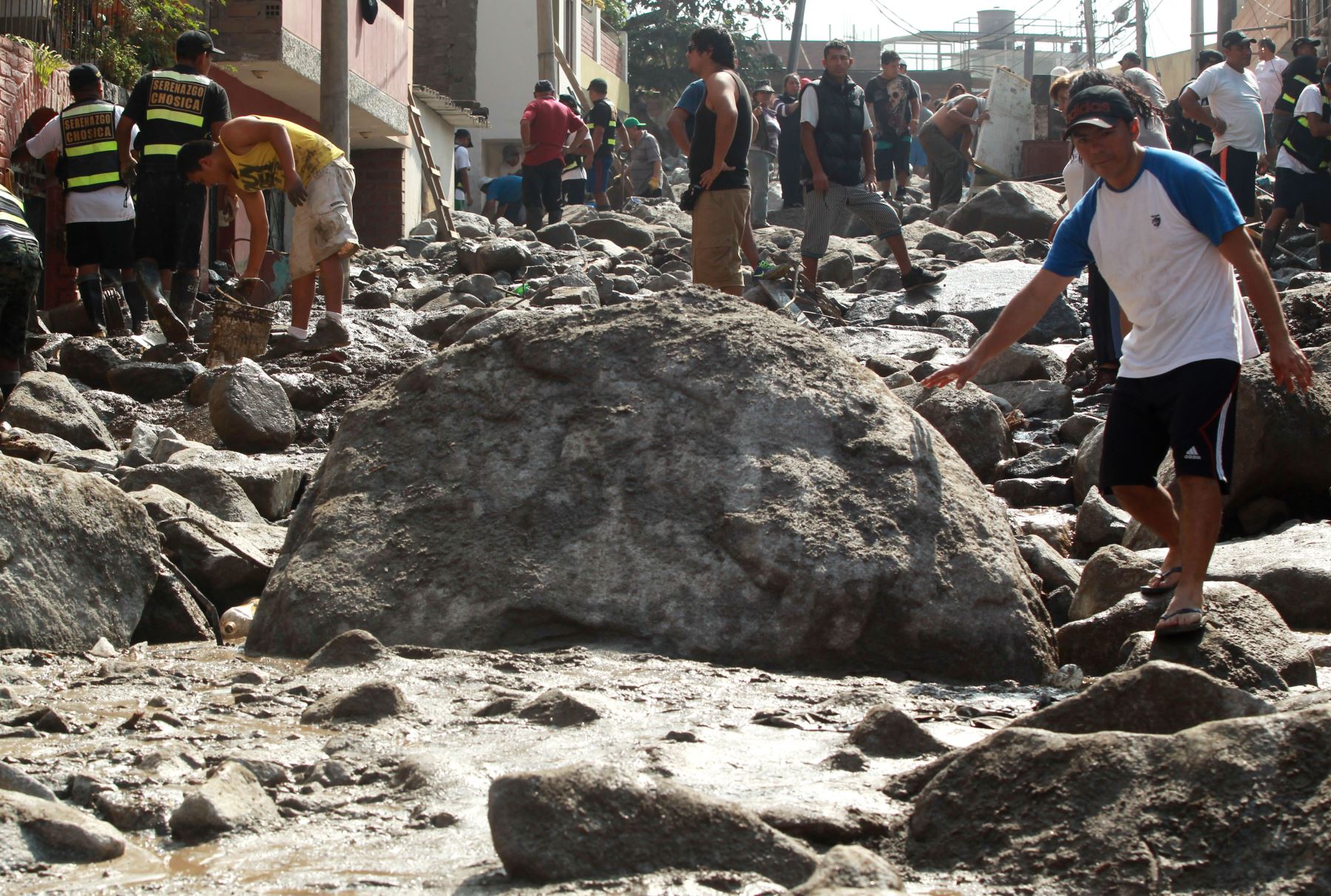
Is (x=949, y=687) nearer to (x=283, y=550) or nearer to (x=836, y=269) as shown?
(x=283, y=550)

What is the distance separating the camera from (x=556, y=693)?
3.19 meters

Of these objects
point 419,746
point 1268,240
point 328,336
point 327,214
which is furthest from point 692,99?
point 419,746

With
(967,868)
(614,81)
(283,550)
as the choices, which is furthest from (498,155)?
(967,868)

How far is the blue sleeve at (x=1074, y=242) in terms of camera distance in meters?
4.02

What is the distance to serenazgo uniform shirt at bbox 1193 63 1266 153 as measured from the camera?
35.0 ft

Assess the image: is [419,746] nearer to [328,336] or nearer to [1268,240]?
[328,336]

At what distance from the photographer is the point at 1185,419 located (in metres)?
3.74

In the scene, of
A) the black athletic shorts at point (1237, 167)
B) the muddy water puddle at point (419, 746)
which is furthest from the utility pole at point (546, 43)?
the muddy water puddle at point (419, 746)

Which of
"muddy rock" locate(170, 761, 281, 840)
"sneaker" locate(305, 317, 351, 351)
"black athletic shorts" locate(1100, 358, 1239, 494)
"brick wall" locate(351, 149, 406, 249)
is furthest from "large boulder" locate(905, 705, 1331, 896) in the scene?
"brick wall" locate(351, 149, 406, 249)

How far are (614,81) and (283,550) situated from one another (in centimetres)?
3536

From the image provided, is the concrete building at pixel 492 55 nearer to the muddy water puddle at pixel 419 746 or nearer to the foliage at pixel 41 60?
the foliage at pixel 41 60

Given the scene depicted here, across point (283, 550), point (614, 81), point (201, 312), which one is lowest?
point (283, 550)

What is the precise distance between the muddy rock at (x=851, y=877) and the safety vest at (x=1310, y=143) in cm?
964

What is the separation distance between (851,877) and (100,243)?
8248 mm
